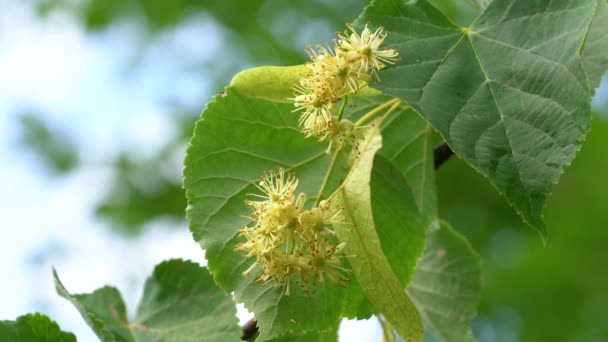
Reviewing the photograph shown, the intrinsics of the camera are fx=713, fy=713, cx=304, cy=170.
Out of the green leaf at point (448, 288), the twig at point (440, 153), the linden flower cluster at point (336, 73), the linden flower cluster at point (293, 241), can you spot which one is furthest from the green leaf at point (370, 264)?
the green leaf at point (448, 288)

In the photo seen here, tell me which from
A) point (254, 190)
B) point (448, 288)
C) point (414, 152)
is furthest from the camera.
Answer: point (448, 288)

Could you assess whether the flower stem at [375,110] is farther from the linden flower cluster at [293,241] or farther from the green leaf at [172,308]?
the green leaf at [172,308]

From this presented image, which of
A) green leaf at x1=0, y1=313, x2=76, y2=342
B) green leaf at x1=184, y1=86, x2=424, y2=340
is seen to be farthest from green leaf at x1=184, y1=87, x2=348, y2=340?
green leaf at x1=0, y1=313, x2=76, y2=342

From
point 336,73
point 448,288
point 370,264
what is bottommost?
point 370,264

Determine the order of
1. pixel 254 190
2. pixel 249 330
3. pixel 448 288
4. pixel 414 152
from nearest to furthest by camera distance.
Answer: pixel 254 190 → pixel 249 330 → pixel 414 152 → pixel 448 288

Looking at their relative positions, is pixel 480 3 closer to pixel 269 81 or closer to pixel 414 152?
pixel 414 152

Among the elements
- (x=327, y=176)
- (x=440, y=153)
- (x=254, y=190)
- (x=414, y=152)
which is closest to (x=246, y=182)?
(x=254, y=190)

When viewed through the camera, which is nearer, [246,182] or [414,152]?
[246,182]

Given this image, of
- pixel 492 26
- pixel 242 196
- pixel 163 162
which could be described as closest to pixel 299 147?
pixel 242 196
